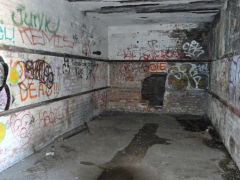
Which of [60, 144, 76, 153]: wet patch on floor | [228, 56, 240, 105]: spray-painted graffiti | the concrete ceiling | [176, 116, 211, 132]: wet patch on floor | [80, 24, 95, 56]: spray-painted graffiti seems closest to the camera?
[228, 56, 240, 105]: spray-painted graffiti

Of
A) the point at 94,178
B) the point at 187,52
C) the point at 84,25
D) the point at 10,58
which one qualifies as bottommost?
the point at 94,178

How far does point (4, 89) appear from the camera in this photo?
3762mm

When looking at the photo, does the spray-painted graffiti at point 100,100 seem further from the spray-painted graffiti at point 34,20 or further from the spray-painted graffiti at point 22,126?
the spray-painted graffiti at point 22,126

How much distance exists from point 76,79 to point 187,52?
178 inches

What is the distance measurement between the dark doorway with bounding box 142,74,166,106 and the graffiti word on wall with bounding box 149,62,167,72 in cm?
22


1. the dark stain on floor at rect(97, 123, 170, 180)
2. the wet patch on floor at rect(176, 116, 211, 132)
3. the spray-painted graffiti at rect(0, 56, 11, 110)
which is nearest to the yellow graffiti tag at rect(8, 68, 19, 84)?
the spray-painted graffiti at rect(0, 56, 11, 110)

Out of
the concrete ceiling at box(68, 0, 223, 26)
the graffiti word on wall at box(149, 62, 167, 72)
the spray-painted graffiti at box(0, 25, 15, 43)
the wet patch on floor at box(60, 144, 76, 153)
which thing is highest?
the concrete ceiling at box(68, 0, 223, 26)

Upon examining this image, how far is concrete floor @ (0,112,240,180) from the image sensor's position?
12.2ft

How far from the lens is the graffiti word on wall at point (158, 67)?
341 inches

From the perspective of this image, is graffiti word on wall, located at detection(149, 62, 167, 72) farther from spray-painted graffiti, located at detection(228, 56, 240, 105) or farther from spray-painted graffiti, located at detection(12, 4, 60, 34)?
spray-painted graffiti, located at detection(12, 4, 60, 34)

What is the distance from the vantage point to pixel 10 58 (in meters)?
3.86

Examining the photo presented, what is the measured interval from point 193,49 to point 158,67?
147 cm

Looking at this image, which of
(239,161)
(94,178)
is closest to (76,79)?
(94,178)

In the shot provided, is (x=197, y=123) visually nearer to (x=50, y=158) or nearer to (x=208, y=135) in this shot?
(x=208, y=135)
